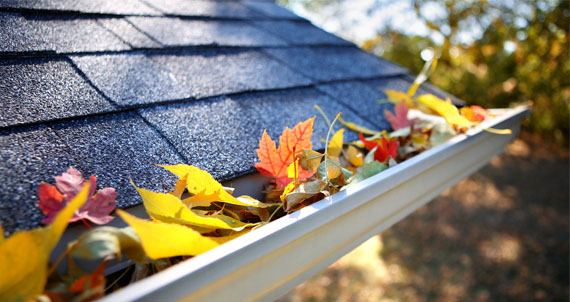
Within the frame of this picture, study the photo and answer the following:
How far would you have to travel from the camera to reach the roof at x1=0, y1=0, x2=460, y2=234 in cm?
69

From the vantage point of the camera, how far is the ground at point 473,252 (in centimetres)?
387

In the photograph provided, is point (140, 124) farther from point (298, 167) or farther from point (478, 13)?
point (478, 13)

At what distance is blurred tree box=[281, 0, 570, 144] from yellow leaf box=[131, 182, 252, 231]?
441 cm

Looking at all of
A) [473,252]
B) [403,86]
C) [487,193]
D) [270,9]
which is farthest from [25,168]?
[487,193]

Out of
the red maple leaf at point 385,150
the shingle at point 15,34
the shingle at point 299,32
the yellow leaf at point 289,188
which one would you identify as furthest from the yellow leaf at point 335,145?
the shingle at point 299,32

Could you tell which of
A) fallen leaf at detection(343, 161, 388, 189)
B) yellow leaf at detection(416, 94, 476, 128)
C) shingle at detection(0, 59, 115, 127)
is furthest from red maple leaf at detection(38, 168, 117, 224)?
yellow leaf at detection(416, 94, 476, 128)

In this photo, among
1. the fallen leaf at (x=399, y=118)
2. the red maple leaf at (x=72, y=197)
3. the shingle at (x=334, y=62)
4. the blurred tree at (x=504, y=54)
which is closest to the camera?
the red maple leaf at (x=72, y=197)

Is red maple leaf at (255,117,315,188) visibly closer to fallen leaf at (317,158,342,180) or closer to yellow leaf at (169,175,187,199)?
fallen leaf at (317,158,342,180)

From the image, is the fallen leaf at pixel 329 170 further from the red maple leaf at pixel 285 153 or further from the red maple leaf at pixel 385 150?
the red maple leaf at pixel 385 150

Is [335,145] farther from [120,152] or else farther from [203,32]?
[203,32]

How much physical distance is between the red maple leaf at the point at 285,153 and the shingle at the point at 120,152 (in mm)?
171

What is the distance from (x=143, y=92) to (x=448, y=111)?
86 cm

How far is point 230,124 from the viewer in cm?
95

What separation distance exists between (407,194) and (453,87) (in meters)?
6.29
